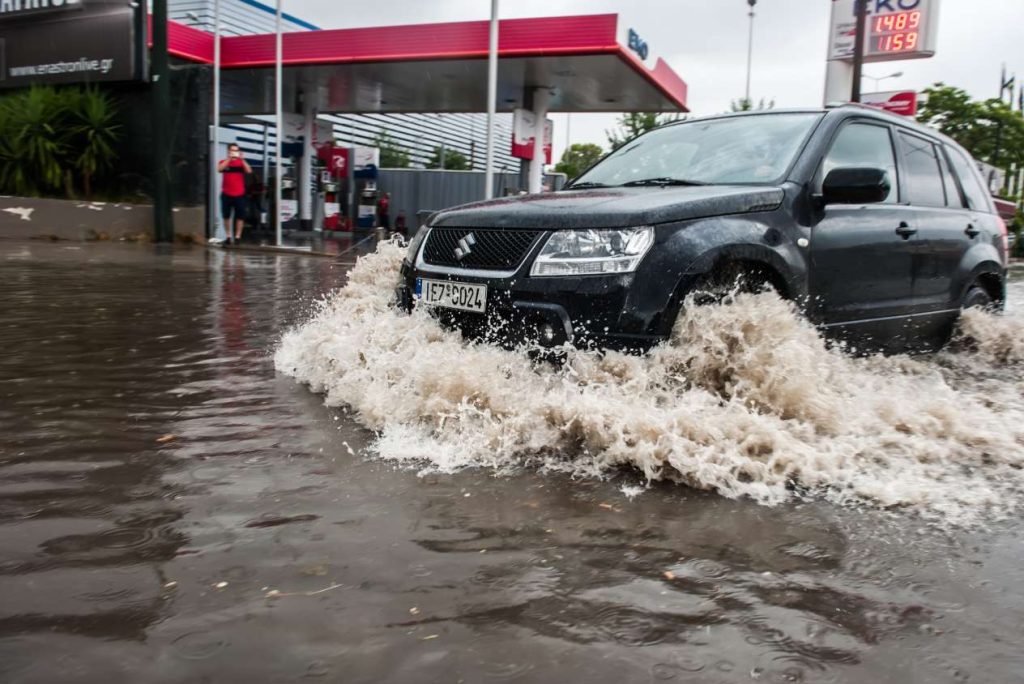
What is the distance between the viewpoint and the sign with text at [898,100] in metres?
19.2

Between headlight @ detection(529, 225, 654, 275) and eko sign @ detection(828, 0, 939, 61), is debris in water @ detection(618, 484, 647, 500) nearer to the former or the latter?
headlight @ detection(529, 225, 654, 275)

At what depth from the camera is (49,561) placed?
2281 millimetres

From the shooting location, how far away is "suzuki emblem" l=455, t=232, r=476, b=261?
13.6ft

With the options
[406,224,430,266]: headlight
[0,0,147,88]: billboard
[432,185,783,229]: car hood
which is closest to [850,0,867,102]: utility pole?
[432,185,783,229]: car hood

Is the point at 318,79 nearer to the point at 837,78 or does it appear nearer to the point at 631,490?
the point at 837,78

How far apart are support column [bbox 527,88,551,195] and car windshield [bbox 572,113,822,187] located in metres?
15.9

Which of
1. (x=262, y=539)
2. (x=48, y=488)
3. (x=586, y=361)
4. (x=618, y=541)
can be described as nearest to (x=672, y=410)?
(x=586, y=361)

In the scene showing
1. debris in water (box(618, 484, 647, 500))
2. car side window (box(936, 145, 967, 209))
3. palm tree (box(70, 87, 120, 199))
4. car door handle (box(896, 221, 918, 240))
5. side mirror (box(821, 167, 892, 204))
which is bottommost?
debris in water (box(618, 484, 647, 500))

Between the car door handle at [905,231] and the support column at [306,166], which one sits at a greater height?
the support column at [306,166]

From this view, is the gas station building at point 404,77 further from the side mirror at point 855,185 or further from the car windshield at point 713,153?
the side mirror at point 855,185

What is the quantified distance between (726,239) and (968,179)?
3.35m

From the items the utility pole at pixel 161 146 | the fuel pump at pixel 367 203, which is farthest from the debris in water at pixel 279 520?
the fuel pump at pixel 367 203

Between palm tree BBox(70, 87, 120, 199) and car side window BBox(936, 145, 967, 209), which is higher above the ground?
palm tree BBox(70, 87, 120, 199)

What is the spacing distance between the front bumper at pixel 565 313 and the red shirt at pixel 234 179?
1338 cm
